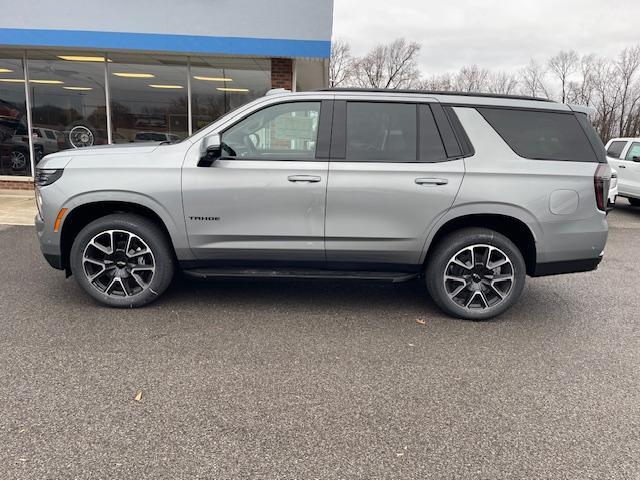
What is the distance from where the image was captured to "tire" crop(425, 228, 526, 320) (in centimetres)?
423

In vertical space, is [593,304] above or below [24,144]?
below

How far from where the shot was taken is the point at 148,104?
1112 centimetres

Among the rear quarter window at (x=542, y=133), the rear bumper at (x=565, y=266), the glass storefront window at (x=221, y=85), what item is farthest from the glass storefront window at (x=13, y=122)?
the rear bumper at (x=565, y=266)

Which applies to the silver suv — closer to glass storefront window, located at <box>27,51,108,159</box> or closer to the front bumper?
the front bumper

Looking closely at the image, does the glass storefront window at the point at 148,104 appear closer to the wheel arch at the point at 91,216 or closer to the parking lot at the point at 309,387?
the parking lot at the point at 309,387

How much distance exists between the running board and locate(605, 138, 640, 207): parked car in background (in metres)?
9.99

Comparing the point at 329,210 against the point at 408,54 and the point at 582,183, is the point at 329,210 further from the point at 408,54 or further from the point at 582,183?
the point at 408,54

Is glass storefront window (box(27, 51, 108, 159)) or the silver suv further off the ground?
glass storefront window (box(27, 51, 108, 159))

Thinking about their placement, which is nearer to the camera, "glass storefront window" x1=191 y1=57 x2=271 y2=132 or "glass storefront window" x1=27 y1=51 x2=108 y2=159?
"glass storefront window" x1=191 y1=57 x2=271 y2=132

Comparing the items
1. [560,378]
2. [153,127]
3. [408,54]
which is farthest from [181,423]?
[408,54]

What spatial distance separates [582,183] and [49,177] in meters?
4.61

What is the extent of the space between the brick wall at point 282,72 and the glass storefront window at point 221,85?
0.37m

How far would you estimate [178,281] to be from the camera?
522 cm

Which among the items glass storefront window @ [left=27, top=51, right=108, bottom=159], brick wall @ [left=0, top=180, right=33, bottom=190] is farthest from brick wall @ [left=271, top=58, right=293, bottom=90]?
brick wall @ [left=0, top=180, right=33, bottom=190]
